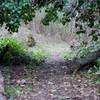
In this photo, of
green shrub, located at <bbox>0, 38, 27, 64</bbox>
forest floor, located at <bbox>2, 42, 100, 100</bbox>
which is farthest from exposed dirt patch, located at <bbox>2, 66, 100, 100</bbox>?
green shrub, located at <bbox>0, 38, 27, 64</bbox>

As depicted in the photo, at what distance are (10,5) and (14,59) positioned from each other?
3244 mm

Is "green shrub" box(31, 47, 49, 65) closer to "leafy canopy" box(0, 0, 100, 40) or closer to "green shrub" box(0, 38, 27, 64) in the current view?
"green shrub" box(0, 38, 27, 64)

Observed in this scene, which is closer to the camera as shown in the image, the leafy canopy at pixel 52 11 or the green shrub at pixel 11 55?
the leafy canopy at pixel 52 11

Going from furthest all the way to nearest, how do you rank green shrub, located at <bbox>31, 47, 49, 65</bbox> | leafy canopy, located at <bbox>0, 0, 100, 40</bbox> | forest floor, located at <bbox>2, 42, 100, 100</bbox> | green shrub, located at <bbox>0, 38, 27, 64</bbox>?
green shrub, located at <bbox>31, 47, 49, 65</bbox> → green shrub, located at <bbox>0, 38, 27, 64</bbox> → leafy canopy, located at <bbox>0, 0, 100, 40</bbox> → forest floor, located at <bbox>2, 42, 100, 100</bbox>

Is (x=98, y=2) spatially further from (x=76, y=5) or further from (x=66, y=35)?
(x=66, y=35)

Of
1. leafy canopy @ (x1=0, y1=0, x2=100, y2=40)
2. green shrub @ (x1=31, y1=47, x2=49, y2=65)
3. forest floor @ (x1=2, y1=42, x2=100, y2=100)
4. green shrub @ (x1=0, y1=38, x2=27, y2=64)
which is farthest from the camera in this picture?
green shrub @ (x1=31, y1=47, x2=49, y2=65)

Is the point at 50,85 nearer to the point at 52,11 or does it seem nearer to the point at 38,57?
the point at 52,11

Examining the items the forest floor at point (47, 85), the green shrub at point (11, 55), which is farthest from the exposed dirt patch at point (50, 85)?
the green shrub at point (11, 55)

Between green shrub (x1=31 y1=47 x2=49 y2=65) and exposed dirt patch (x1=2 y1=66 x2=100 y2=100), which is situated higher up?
green shrub (x1=31 y1=47 x2=49 y2=65)

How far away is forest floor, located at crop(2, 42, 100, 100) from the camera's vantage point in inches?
272

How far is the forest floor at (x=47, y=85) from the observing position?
6.90 metres

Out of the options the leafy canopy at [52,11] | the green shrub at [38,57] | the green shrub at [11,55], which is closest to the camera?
the leafy canopy at [52,11]

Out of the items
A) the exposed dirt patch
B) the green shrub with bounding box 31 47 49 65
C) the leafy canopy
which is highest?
the leafy canopy

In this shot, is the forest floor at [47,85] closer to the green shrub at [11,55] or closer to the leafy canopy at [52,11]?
the green shrub at [11,55]
